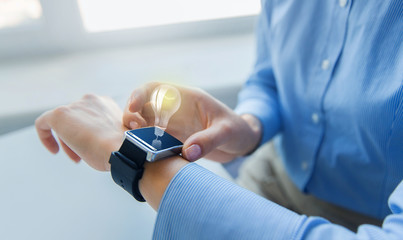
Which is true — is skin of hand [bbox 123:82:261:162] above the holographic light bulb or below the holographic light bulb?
below

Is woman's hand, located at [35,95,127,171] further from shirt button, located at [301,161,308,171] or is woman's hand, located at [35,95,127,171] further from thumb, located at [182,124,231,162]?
shirt button, located at [301,161,308,171]

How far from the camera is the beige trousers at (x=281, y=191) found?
0.57 metres

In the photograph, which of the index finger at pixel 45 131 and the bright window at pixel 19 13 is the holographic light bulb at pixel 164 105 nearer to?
the index finger at pixel 45 131

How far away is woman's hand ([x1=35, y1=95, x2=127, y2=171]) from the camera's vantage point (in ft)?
1.29

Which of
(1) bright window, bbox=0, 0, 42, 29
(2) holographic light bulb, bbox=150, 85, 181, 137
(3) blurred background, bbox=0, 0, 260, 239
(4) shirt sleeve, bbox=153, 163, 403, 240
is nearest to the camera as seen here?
(4) shirt sleeve, bbox=153, 163, 403, 240

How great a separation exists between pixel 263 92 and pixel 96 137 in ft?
1.20

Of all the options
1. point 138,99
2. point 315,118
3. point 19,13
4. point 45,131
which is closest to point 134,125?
point 138,99

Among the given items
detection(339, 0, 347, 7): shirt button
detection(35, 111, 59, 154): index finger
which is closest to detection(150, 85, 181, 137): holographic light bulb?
detection(35, 111, 59, 154): index finger

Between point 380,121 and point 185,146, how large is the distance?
264mm

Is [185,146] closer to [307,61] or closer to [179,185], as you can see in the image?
[179,185]

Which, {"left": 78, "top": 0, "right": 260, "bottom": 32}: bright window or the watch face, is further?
{"left": 78, "top": 0, "right": 260, "bottom": 32}: bright window

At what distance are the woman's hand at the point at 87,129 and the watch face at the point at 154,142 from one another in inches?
1.6

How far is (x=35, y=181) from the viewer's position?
1.70ft

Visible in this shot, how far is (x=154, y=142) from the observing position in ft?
1.18
